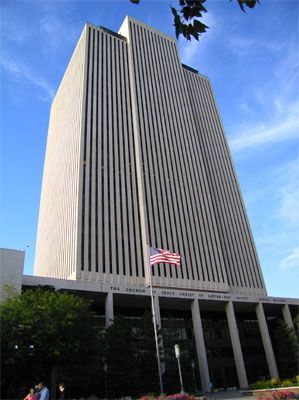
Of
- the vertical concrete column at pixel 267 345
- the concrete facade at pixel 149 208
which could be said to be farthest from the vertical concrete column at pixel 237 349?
the vertical concrete column at pixel 267 345

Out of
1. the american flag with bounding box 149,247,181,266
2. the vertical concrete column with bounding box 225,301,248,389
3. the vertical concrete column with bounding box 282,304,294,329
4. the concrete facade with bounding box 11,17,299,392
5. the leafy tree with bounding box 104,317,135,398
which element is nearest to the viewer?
the american flag with bounding box 149,247,181,266

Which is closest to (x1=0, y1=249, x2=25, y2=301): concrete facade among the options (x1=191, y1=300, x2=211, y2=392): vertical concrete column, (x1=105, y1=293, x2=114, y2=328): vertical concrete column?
(x1=105, y1=293, x2=114, y2=328): vertical concrete column

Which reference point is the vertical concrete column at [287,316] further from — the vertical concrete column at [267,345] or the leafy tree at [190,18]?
the leafy tree at [190,18]

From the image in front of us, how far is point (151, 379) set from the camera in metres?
43.1

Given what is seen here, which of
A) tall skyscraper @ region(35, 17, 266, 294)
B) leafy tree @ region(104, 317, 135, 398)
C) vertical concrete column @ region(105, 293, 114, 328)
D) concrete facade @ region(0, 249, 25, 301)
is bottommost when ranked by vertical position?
leafy tree @ region(104, 317, 135, 398)

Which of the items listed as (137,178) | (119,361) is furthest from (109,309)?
(137,178)

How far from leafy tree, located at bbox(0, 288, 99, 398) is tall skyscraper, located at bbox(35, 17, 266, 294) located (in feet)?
68.8

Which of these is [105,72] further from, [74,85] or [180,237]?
[180,237]

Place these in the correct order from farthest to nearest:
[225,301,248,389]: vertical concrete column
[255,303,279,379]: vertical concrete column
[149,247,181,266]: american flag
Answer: [255,303,279,379]: vertical concrete column, [225,301,248,389]: vertical concrete column, [149,247,181,266]: american flag

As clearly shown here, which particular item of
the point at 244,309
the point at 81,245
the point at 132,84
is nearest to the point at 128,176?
the point at 81,245

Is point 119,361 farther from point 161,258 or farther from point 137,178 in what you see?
point 137,178

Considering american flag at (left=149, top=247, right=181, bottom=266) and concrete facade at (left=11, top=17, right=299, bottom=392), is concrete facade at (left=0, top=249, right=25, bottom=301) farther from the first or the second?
american flag at (left=149, top=247, right=181, bottom=266)

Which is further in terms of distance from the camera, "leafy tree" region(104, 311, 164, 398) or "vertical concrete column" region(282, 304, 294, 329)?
"vertical concrete column" region(282, 304, 294, 329)

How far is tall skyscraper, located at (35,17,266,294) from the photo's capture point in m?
62.8
